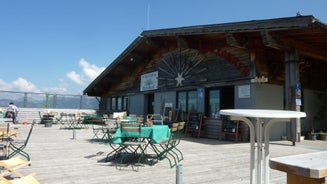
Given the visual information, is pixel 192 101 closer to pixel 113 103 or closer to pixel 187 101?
pixel 187 101

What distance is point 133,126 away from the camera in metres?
4.78

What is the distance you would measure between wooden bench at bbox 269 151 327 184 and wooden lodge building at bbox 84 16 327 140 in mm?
5200

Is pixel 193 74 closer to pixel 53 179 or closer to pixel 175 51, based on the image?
pixel 175 51

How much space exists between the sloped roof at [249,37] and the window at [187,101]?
1993 millimetres

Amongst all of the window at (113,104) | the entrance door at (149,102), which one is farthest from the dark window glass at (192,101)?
the window at (113,104)

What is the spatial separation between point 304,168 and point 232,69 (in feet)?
26.1

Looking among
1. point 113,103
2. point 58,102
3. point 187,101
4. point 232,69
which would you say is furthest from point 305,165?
point 58,102

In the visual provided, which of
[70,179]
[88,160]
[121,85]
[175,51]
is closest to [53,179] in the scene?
[70,179]

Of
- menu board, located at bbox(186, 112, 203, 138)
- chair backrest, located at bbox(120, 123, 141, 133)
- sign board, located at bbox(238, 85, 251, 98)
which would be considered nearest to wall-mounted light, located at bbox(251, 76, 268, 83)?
sign board, located at bbox(238, 85, 251, 98)

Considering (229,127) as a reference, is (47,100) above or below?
above

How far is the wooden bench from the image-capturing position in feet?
4.98

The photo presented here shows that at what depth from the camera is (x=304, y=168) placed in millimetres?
1553

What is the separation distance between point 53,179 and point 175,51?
29.8 feet

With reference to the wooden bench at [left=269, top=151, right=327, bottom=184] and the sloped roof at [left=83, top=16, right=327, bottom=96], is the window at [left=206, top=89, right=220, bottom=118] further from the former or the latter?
the wooden bench at [left=269, top=151, right=327, bottom=184]
